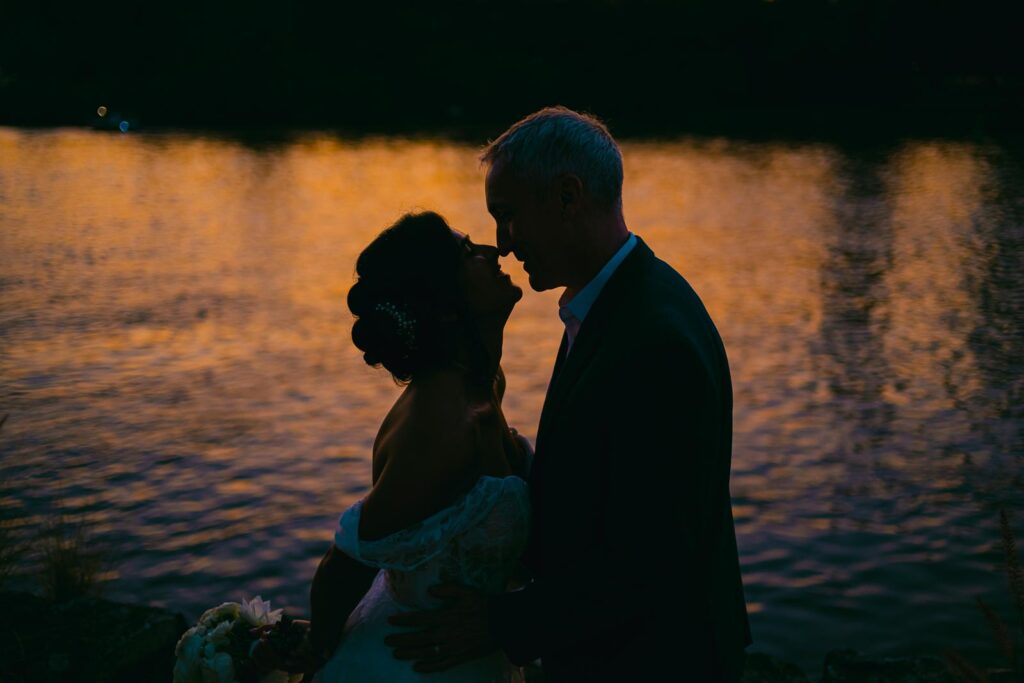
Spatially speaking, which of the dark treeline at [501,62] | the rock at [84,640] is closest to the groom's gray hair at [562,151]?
the rock at [84,640]

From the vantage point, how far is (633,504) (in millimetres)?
2488

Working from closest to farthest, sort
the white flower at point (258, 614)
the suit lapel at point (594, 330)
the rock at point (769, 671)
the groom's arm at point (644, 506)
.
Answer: the groom's arm at point (644, 506) < the suit lapel at point (594, 330) < the white flower at point (258, 614) < the rock at point (769, 671)

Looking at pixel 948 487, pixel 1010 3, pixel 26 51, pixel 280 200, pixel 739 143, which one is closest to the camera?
pixel 948 487

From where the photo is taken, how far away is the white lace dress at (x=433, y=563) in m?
2.83

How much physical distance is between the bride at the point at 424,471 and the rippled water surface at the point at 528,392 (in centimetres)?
433

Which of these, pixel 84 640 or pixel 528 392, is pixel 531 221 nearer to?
pixel 84 640

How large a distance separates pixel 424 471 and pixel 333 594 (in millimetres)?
493

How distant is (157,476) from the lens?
9719mm

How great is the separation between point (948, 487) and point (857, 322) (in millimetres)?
6697

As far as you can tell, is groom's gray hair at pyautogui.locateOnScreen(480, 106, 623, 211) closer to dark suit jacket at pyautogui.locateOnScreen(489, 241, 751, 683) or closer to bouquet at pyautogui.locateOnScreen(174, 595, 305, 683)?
dark suit jacket at pyautogui.locateOnScreen(489, 241, 751, 683)

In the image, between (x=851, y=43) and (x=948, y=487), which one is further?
(x=851, y=43)

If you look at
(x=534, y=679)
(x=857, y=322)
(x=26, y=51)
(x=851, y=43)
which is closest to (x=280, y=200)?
(x=857, y=322)

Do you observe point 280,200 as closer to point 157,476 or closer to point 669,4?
point 157,476

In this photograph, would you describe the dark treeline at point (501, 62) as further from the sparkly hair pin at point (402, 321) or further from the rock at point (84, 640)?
the sparkly hair pin at point (402, 321)
